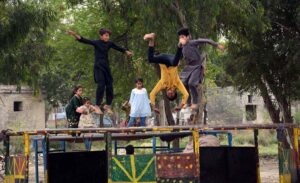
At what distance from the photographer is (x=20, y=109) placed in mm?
31531

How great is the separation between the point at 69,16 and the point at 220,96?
53.6 feet

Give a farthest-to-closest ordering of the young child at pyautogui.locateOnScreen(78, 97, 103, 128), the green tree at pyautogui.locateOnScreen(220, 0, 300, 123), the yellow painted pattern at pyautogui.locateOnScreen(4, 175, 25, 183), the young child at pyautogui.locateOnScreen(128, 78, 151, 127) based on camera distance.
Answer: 1. the green tree at pyautogui.locateOnScreen(220, 0, 300, 123)
2. the young child at pyautogui.locateOnScreen(128, 78, 151, 127)
3. the young child at pyautogui.locateOnScreen(78, 97, 103, 128)
4. the yellow painted pattern at pyautogui.locateOnScreen(4, 175, 25, 183)

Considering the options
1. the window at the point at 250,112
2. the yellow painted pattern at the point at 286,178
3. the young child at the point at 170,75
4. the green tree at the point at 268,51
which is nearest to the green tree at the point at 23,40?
the green tree at the point at 268,51

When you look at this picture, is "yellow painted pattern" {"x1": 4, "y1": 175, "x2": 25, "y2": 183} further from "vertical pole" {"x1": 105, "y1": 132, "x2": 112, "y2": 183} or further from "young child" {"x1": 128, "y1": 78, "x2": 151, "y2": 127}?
"young child" {"x1": 128, "y1": 78, "x2": 151, "y2": 127}

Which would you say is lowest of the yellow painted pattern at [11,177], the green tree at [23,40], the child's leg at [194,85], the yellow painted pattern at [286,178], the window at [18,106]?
the yellow painted pattern at [286,178]

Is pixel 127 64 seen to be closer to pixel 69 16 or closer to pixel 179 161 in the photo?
pixel 69 16

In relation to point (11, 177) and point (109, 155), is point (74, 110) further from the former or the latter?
point (109, 155)

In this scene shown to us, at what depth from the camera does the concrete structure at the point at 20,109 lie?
30.6 meters

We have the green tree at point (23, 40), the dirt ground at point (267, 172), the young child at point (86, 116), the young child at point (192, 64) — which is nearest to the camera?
the young child at point (192, 64)

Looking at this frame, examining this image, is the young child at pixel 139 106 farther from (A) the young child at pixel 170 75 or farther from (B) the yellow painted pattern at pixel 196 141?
(B) the yellow painted pattern at pixel 196 141

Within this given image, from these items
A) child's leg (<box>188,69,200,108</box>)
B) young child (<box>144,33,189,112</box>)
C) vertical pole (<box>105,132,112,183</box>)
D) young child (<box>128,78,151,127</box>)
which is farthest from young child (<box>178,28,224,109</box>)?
vertical pole (<box>105,132,112,183</box>)

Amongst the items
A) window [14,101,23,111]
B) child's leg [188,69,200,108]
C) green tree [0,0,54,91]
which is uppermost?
green tree [0,0,54,91]

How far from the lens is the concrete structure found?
30625mm

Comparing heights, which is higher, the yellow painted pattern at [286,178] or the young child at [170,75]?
the young child at [170,75]
